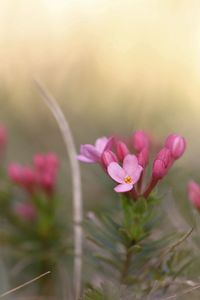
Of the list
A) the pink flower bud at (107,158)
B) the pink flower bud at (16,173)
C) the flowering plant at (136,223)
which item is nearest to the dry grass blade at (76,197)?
the flowering plant at (136,223)

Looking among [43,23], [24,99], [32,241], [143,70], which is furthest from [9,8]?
[32,241]

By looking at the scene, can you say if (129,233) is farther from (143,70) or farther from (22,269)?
(143,70)

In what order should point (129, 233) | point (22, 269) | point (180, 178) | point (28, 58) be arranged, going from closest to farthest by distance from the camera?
point (129, 233)
point (22, 269)
point (180, 178)
point (28, 58)

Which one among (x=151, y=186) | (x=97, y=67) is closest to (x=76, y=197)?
(x=151, y=186)

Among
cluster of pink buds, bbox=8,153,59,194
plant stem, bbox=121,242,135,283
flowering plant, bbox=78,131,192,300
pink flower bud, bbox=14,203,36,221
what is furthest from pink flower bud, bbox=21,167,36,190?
plant stem, bbox=121,242,135,283

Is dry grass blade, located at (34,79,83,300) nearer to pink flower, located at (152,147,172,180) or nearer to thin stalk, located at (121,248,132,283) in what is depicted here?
thin stalk, located at (121,248,132,283)

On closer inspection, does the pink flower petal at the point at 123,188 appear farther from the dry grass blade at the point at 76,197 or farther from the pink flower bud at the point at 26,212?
the pink flower bud at the point at 26,212

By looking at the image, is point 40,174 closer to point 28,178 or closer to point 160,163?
point 28,178
